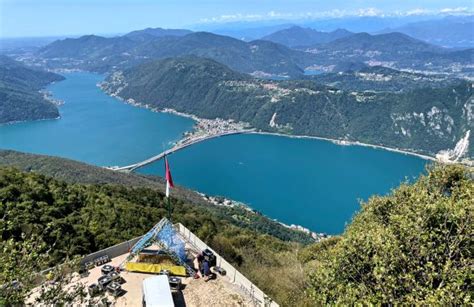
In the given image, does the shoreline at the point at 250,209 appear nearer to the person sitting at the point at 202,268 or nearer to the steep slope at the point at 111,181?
the steep slope at the point at 111,181

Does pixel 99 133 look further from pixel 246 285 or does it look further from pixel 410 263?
pixel 410 263

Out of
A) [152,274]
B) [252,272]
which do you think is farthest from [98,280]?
[252,272]

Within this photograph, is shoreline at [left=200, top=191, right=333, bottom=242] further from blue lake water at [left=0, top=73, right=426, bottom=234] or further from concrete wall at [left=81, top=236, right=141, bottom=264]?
concrete wall at [left=81, top=236, right=141, bottom=264]

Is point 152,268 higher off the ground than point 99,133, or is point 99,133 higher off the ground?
point 152,268

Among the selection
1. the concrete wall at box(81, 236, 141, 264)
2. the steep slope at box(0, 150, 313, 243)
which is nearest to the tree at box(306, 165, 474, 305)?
the concrete wall at box(81, 236, 141, 264)

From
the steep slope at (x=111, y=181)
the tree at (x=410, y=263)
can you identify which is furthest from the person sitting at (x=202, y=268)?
the steep slope at (x=111, y=181)

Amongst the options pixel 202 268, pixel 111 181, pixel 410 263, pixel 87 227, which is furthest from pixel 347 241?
pixel 111 181

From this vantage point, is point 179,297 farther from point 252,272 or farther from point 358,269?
point 358,269

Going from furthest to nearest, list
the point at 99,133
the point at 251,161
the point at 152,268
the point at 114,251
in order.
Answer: the point at 99,133, the point at 251,161, the point at 114,251, the point at 152,268

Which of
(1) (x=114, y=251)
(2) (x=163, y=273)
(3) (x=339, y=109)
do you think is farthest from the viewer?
(3) (x=339, y=109)
